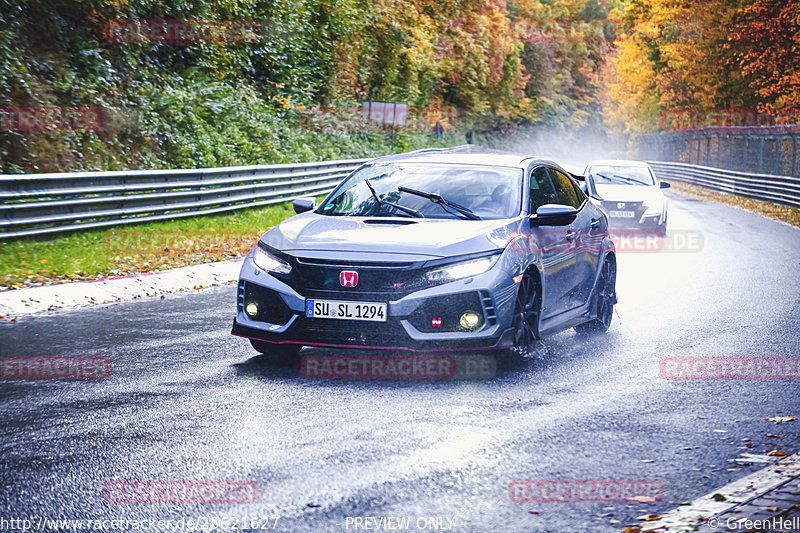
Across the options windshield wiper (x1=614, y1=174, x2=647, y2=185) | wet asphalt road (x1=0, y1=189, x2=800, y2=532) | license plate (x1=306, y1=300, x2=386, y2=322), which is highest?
windshield wiper (x1=614, y1=174, x2=647, y2=185)

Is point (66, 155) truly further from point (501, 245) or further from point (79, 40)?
point (501, 245)

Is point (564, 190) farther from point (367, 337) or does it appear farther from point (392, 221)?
point (367, 337)

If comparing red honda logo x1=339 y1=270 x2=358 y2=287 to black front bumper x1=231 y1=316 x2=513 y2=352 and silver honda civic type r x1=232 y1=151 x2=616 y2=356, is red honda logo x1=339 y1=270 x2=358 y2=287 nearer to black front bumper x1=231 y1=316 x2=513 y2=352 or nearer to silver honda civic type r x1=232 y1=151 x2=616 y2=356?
silver honda civic type r x1=232 y1=151 x2=616 y2=356

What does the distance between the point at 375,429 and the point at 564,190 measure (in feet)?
15.0

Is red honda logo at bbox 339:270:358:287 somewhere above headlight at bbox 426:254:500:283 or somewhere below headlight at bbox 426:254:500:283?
below

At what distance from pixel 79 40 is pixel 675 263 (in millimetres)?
13776

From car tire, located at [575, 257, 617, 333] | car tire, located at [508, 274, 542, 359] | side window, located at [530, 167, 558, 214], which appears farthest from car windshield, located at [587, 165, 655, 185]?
car tire, located at [508, 274, 542, 359]

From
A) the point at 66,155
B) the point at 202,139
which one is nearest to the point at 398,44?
the point at 202,139

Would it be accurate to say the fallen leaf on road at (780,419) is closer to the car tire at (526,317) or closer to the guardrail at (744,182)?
the car tire at (526,317)

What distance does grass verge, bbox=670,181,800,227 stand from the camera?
29.1 metres

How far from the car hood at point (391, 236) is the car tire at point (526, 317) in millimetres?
436

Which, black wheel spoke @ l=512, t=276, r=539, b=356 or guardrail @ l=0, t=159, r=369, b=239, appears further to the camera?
guardrail @ l=0, t=159, r=369, b=239

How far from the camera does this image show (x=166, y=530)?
4.36 meters

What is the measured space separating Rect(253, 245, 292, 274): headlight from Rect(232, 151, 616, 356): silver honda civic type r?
1 centimetres
